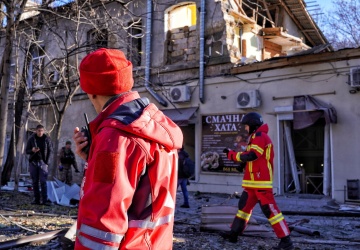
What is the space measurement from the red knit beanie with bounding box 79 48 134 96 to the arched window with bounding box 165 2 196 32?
13.9m

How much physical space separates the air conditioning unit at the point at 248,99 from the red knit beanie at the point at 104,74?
11351mm

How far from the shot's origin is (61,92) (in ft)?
62.5

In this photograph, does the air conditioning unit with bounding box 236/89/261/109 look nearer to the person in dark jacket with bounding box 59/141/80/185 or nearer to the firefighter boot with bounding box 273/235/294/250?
the person in dark jacket with bounding box 59/141/80/185

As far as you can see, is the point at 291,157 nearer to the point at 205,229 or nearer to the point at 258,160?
the point at 205,229

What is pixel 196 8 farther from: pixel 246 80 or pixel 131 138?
pixel 131 138

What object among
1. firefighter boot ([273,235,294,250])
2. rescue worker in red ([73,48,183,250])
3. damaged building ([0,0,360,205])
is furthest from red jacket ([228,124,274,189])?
damaged building ([0,0,360,205])

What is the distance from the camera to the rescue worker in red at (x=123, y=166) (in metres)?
1.61

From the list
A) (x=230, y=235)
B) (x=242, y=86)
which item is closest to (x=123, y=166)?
(x=230, y=235)

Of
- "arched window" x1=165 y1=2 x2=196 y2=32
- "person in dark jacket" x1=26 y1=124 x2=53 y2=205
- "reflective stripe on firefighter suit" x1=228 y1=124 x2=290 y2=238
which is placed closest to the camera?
"reflective stripe on firefighter suit" x1=228 y1=124 x2=290 y2=238

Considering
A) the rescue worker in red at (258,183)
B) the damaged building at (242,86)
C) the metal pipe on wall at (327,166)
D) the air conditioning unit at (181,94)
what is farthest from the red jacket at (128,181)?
the air conditioning unit at (181,94)

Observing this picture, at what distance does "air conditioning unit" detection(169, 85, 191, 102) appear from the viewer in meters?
14.6

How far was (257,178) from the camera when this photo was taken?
594 centimetres

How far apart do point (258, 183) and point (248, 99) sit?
24.6 ft

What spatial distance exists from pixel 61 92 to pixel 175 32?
6.52 metres
